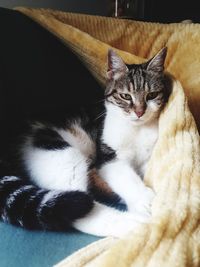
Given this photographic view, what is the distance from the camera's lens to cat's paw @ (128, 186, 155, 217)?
103cm

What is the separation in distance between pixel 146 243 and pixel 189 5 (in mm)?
2191

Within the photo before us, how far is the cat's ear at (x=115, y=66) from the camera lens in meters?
1.27

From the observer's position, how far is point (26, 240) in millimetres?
931

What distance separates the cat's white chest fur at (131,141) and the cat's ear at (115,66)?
136 millimetres

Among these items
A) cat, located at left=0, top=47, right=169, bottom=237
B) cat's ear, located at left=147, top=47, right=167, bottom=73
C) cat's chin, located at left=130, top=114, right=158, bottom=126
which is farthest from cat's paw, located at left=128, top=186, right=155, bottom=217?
cat's ear, located at left=147, top=47, right=167, bottom=73

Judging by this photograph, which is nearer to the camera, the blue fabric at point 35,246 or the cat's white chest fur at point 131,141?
the blue fabric at point 35,246

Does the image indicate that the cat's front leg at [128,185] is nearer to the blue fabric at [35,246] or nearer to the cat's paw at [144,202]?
the cat's paw at [144,202]

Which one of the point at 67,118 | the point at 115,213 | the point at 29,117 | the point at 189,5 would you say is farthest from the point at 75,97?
the point at 189,5

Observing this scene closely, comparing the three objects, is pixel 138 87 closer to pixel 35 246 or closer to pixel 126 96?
pixel 126 96

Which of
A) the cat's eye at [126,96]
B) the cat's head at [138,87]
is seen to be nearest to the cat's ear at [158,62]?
the cat's head at [138,87]

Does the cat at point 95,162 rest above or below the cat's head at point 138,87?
below

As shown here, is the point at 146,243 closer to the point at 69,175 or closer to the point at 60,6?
the point at 69,175

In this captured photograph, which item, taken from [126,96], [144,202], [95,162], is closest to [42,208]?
[144,202]

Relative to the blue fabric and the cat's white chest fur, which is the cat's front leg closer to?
A: the cat's white chest fur
